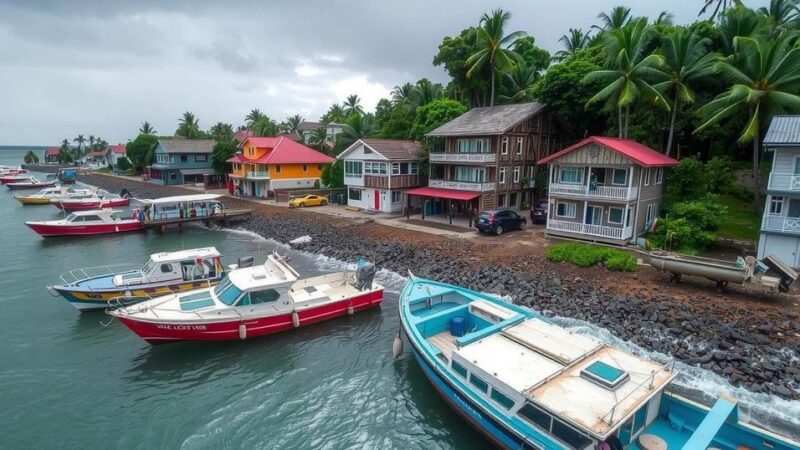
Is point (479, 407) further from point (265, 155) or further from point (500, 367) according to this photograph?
point (265, 155)

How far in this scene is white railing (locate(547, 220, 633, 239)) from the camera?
2491 cm

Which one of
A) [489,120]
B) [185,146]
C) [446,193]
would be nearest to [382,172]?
[446,193]

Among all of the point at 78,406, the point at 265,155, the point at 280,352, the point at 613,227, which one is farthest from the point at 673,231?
the point at 265,155

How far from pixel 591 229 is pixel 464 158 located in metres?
12.2

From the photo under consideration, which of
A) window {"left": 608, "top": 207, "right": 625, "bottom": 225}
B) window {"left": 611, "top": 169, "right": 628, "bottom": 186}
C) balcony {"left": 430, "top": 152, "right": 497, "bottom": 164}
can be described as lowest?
window {"left": 608, "top": 207, "right": 625, "bottom": 225}

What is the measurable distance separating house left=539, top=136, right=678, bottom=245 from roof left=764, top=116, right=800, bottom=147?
537cm

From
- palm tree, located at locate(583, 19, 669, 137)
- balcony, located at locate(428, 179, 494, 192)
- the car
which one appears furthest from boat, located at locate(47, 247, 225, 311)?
palm tree, located at locate(583, 19, 669, 137)

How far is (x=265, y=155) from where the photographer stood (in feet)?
167

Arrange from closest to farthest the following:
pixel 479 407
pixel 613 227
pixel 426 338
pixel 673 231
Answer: pixel 479 407 → pixel 426 338 → pixel 673 231 → pixel 613 227

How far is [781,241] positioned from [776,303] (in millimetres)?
5257

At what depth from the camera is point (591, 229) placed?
2594 cm

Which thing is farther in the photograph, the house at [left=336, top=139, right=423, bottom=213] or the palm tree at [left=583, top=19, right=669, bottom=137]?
the house at [left=336, top=139, right=423, bottom=213]

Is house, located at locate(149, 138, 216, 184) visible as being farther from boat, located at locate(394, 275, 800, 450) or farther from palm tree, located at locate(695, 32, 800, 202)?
palm tree, located at locate(695, 32, 800, 202)

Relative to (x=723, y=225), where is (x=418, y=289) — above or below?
below
